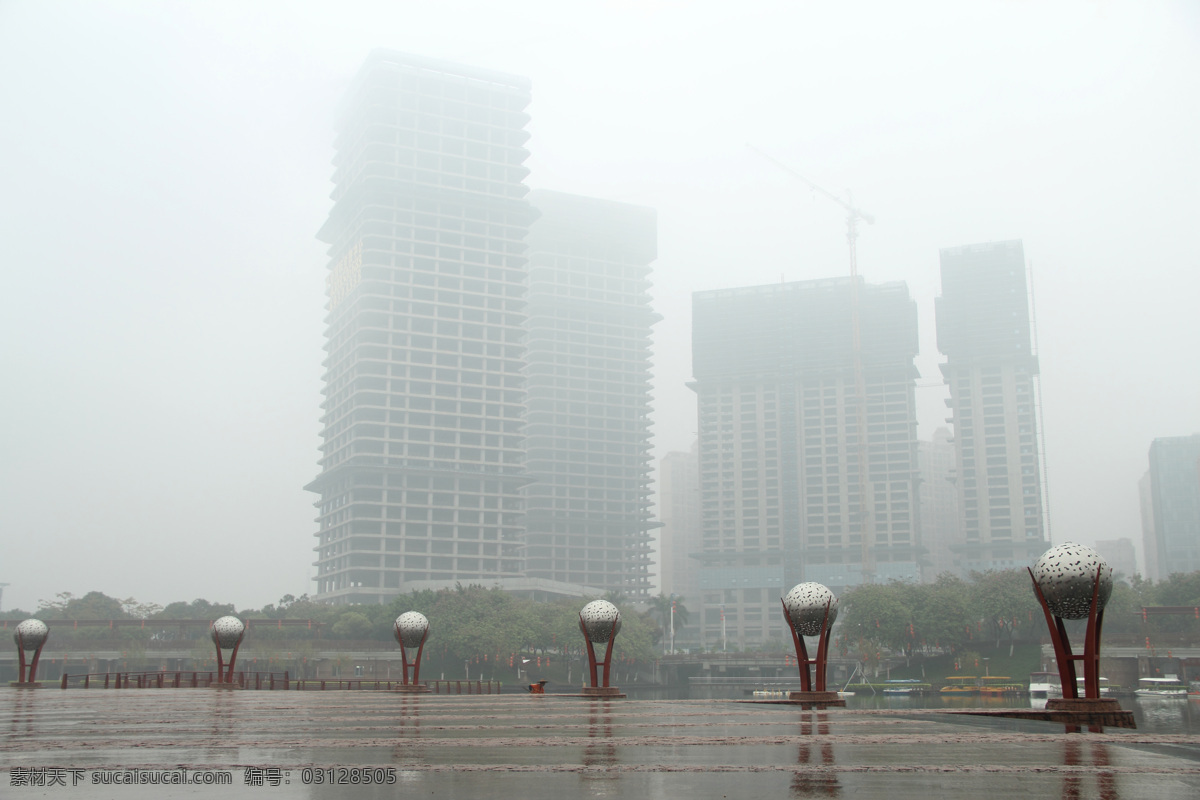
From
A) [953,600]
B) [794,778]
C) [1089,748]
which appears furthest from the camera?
[953,600]

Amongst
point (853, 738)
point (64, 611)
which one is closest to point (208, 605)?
point (64, 611)

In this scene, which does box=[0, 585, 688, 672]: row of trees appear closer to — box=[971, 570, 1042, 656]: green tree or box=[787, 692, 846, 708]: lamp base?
box=[971, 570, 1042, 656]: green tree

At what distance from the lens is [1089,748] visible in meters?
13.6

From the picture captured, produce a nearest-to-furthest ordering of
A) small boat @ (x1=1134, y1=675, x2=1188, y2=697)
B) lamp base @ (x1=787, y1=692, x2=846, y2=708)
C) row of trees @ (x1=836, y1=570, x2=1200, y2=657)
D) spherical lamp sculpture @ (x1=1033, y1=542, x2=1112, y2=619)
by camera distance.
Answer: spherical lamp sculpture @ (x1=1033, y1=542, x2=1112, y2=619) → lamp base @ (x1=787, y1=692, x2=846, y2=708) → small boat @ (x1=1134, y1=675, x2=1188, y2=697) → row of trees @ (x1=836, y1=570, x2=1200, y2=657)

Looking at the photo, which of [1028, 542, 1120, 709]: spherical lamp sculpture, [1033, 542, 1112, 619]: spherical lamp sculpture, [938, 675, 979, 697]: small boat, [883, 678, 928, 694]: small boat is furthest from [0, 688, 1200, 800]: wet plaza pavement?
[883, 678, 928, 694]: small boat

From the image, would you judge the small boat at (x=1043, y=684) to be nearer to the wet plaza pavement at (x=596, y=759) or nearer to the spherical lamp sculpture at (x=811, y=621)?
the spherical lamp sculpture at (x=811, y=621)

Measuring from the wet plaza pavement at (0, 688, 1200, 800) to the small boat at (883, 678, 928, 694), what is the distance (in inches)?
4189

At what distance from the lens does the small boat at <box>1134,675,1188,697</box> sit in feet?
325

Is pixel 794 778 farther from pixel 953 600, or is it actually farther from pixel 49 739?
pixel 953 600

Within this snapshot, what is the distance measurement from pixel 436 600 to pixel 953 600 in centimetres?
7163

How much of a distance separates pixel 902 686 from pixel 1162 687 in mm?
29254

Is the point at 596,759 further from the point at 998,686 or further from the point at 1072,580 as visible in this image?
the point at 998,686

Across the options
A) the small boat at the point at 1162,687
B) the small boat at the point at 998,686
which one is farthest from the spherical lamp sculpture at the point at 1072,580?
the small boat at the point at 998,686

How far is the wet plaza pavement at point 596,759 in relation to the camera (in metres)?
9.45
